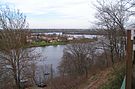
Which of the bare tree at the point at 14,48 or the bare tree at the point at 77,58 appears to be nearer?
the bare tree at the point at 14,48

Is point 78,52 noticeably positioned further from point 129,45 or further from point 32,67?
point 129,45

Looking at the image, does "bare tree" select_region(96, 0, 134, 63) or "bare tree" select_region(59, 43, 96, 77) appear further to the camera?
"bare tree" select_region(59, 43, 96, 77)

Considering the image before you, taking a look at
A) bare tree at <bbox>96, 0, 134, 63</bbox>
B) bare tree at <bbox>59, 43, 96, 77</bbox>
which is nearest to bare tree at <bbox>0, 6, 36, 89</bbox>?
bare tree at <bbox>96, 0, 134, 63</bbox>

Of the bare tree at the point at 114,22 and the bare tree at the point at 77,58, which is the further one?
the bare tree at the point at 77,58

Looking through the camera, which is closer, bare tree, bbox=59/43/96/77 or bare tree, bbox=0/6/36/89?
bare tree, bbox=0/6/36/89

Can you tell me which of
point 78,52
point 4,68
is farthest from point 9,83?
point 78,52

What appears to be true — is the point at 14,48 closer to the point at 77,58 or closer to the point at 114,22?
the point at 114,22

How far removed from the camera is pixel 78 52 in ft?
144

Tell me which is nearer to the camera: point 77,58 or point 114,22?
point 114,22

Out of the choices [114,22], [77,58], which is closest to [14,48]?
[114,22]

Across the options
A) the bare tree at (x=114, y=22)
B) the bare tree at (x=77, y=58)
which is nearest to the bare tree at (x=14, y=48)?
the bare tree at (x=114, y=22)

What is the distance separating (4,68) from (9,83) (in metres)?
1.10

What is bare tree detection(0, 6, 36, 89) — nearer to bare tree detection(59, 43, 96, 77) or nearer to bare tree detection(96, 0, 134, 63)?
bare tree detection(96, 0, 134, 63)

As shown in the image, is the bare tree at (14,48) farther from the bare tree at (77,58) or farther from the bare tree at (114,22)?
the bare tree at (77,58)
